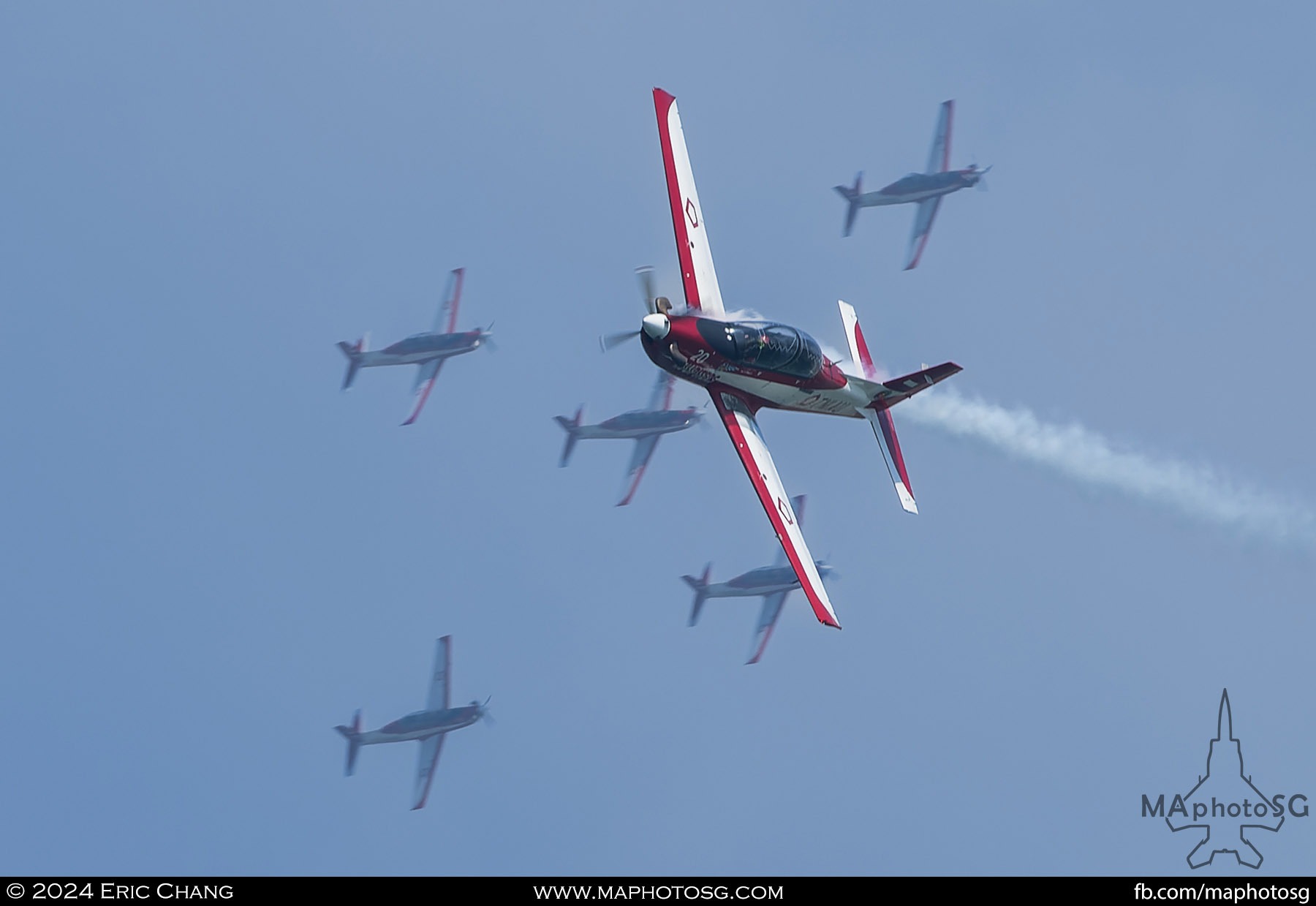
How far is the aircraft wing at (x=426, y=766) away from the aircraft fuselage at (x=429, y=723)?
0.36 metres

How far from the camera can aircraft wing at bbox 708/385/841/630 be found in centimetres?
4719

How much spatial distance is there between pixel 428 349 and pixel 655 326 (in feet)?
80.3

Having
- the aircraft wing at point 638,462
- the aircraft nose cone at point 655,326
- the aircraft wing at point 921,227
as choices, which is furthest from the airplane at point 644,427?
the aircraft nose cone at point 655,326

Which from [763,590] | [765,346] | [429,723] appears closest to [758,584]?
[763,590]

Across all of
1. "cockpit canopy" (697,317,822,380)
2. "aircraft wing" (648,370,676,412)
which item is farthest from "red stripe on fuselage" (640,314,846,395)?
"aircraft wing" (648,370,676,412)

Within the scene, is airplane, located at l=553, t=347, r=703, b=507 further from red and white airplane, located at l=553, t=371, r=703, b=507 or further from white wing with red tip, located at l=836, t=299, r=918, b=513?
white wing with red tip, located at l=836, t=299, r=918, b=513

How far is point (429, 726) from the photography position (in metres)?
60.5

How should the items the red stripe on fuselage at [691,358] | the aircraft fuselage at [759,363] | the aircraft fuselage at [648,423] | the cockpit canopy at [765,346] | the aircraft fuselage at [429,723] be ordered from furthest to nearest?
the aircraft fuselage at [648,423] < the aircraft fuselage at [429,723] < the cockpit canopy at [765,346] < the aircraft fuselage at [759,363] < the red stripe on fuselage at [691,358]

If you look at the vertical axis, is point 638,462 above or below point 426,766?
above

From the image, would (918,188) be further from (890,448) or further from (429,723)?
(429,723)

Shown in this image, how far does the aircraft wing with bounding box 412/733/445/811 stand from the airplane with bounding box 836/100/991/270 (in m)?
26.6

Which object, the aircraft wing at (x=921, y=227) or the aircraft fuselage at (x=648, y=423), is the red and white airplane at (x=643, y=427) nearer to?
the aircraft fuselage at (x=648, y=423)

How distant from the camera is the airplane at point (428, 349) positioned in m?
67.2
